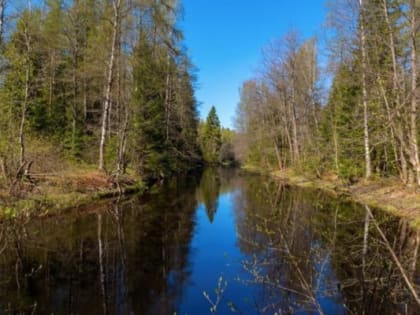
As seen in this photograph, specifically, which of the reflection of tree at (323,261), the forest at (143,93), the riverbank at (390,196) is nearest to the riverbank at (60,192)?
the forest at (143,93)

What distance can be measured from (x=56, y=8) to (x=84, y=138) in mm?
10602

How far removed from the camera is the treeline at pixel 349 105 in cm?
968

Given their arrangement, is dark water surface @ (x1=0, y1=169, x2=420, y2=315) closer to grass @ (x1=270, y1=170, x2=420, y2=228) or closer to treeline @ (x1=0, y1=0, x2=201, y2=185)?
grass @ (x1=270, y1=170, x2=420, y2=228)

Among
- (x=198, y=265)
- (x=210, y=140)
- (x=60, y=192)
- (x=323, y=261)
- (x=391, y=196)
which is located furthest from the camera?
(x=210, y=140)

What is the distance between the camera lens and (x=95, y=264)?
714 cm

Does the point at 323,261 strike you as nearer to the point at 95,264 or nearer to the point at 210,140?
the point at 95,264

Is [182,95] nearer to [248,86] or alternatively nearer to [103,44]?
[103,44]

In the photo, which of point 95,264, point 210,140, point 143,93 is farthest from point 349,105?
point 210,140

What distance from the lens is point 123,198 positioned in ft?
52.2

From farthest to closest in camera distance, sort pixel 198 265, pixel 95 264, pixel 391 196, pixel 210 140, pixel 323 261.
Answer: pixel 210 140, pixel 391 196, pixel 198 265, pixel 323 261, pixel 95 264

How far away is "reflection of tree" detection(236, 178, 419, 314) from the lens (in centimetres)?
401

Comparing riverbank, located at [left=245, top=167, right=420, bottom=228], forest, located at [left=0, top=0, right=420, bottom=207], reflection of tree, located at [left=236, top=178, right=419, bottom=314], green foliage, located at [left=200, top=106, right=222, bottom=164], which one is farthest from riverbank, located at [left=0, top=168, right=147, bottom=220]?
green foliage, located at [left=200, top=106, right=222, bottom=164]

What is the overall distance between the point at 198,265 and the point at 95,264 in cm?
223

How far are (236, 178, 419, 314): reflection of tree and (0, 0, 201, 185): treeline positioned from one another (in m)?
9.71
